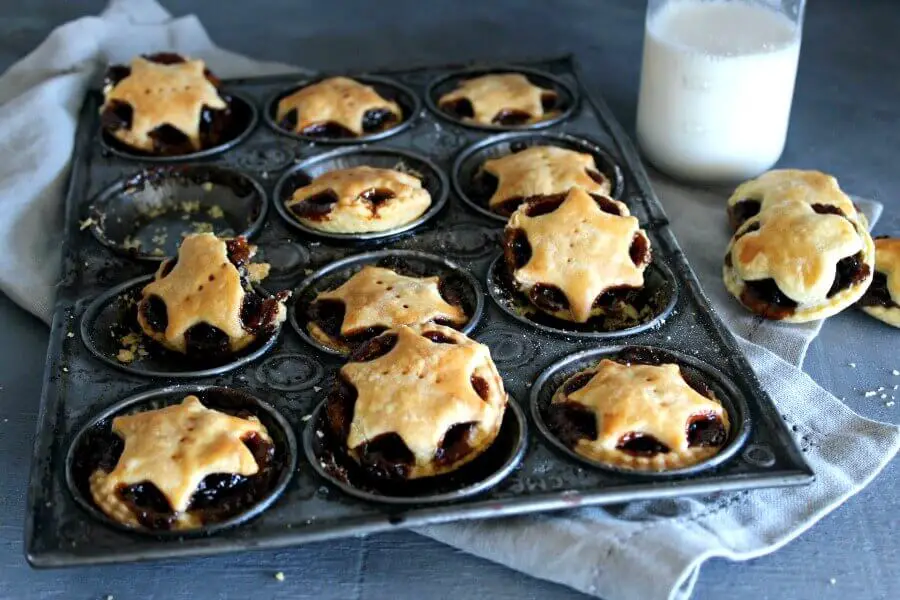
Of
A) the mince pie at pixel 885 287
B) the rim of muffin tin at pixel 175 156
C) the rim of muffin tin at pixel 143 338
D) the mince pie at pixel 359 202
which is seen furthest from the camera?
the rim of muffin tin at pixel 175 156

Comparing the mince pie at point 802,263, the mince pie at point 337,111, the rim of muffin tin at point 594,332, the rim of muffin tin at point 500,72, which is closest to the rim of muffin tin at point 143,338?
the rim of muffin tin at point 594,332

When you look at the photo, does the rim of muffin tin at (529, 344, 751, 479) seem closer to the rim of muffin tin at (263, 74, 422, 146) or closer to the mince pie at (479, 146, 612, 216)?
the mince pie at (479, 146, 612, 216)

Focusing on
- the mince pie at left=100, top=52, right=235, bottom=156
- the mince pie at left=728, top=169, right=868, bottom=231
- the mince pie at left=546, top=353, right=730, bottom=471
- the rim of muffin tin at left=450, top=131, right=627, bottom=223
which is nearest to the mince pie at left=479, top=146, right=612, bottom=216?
the rim of muffin tin at left=450, top=131, right=627, bottom=223

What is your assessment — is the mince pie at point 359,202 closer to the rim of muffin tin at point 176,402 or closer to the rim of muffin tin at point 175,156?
the rim of muffin tin at point 175,156

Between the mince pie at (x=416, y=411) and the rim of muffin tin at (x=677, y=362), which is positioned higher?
the mince pie at (x=416, y=411)

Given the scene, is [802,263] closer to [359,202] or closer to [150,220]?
[359,202]

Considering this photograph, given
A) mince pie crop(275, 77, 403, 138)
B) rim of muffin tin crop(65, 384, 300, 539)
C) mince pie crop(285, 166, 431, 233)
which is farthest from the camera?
mince pie crop(275, 77, 403, 138)
